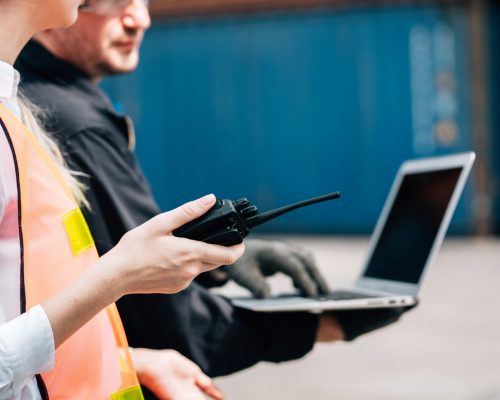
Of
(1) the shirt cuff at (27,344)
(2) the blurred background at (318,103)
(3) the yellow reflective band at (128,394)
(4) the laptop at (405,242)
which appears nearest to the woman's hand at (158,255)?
(1) the shirt cuff at (27,344)

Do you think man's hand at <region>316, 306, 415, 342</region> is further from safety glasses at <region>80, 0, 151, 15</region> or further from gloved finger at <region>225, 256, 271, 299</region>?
safety glasses at <region>80, 0, 151, 15</region>

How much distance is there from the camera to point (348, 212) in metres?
11.8

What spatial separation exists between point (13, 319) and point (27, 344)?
0.16 feet

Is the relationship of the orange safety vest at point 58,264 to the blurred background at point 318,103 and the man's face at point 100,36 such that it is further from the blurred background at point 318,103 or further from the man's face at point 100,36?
the blurred background at point 318,103

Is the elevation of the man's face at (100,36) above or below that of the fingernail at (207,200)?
above

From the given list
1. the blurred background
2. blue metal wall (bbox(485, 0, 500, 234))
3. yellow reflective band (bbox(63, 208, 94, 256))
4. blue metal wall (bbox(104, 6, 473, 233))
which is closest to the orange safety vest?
yellow reflective band (bbox(63, 208, 94, 256))

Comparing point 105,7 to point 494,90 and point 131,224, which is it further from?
point 494,90

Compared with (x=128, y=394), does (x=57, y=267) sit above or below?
above

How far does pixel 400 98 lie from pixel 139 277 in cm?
1052

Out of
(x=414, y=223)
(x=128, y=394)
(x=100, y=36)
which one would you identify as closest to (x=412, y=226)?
(x=414, y=223)

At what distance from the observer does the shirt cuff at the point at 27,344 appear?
1192 millimetres

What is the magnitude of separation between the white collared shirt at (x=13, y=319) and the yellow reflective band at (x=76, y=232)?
11cm

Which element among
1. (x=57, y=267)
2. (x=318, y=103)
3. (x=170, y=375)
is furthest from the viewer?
(x=318, y=103)

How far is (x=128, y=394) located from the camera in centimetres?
144
